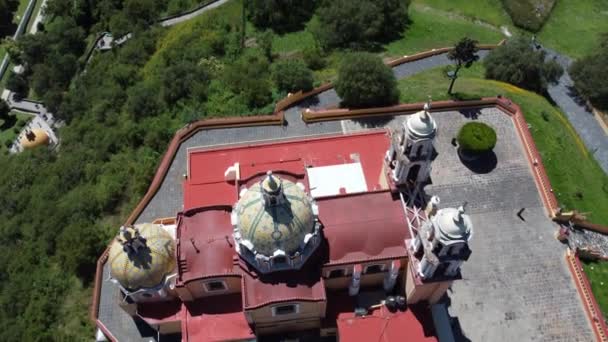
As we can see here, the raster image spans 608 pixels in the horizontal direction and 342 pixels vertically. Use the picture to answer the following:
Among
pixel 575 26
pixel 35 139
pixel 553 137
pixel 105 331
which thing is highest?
pixel 575 26

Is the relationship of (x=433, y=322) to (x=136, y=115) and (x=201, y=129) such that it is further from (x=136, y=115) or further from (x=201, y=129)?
(x=136, y=115)

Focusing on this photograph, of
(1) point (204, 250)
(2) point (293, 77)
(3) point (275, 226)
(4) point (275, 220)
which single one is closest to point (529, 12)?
(2) point (293, 77)

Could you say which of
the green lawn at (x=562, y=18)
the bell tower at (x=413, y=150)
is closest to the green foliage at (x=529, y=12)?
the green lawn at (x=562, y=18)

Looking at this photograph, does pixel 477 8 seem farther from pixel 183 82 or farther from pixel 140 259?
pixel 140 259

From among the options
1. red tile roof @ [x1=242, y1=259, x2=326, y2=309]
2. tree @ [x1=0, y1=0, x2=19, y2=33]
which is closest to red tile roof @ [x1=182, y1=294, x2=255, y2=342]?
red tile roof @ [x1=242, y1=259, x2=326, y2=309]

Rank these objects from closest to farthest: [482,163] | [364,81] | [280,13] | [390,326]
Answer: [390,326] → [482,163] → [364,81] → [280,13]

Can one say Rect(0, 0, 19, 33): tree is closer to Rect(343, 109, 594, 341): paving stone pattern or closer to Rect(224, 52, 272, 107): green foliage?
Rect(224, 52, 272, 107): green foliage
